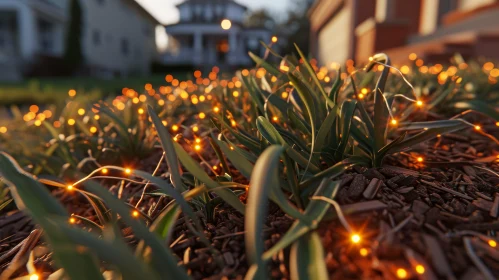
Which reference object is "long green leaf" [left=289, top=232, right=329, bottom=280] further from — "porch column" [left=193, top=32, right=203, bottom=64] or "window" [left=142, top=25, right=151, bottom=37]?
"window" [left=142, top=25, right=151, bottom=37]

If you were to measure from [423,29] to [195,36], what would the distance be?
1051 inches

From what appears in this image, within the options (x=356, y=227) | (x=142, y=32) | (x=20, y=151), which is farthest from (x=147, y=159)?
(x=142, y=32)

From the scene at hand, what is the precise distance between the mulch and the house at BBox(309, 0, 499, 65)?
5.55 meters

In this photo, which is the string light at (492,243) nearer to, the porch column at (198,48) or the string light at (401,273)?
the string light at (401,273)

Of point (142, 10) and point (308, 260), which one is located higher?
point (142, 10)

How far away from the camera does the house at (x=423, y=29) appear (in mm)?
6113

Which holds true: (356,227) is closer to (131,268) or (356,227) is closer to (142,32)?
(131,268)

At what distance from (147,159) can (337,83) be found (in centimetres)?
123

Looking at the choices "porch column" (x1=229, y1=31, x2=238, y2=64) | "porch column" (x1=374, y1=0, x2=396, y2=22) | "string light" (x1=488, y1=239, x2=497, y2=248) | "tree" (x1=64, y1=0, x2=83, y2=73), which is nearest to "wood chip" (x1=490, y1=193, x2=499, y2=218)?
"string light" (x1=488, y1=239, x2=497, y2=248)

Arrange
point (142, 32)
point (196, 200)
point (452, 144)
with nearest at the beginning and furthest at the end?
1. point (196, 200)
2. point (452, 144)
3. point (142, 32)

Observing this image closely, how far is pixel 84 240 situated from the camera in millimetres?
698

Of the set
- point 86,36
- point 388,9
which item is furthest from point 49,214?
point 86,36

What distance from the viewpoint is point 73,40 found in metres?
19.5

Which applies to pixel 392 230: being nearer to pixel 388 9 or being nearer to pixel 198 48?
pixel 388 9
